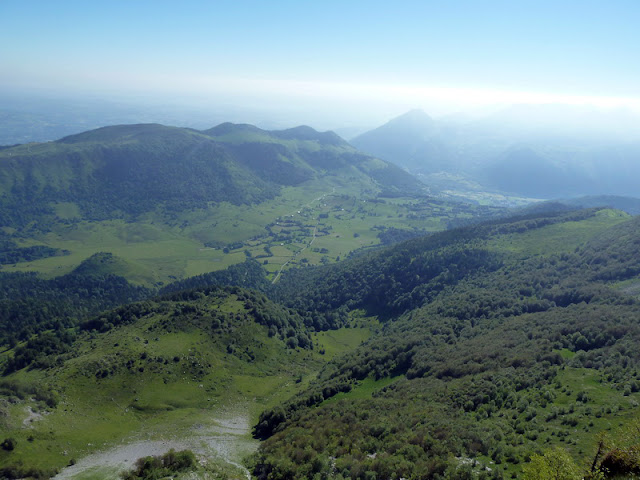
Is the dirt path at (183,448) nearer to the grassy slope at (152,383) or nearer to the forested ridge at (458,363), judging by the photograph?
the grassy slope at (152,383)

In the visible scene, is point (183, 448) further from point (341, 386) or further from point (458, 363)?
point (458, 363)

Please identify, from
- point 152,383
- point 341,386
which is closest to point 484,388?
point 341,386

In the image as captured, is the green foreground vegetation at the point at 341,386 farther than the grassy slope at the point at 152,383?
No

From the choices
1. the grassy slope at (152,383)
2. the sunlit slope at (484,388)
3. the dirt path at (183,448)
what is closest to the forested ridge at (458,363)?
the sunlit slope at (484,388)

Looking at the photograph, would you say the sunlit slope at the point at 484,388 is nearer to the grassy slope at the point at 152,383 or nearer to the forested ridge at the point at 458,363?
the forested ridge at the point at 458,363

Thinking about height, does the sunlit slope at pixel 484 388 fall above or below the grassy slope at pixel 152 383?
above

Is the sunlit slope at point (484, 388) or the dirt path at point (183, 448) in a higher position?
the sunlit slope at point (484, 388)

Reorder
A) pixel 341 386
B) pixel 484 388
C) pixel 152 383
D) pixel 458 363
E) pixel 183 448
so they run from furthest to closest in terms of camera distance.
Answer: pixel 341 386, pixel 152 383, pixel 458 363, pixel 484 388, pixel 183 448

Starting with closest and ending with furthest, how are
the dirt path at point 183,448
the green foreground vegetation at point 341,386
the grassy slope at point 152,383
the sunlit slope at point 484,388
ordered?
the sunlit slope at point 484,388
the green foreground vegetation at point 341,386
the dirt path at point 183,448
the grassy slope at point 152,383

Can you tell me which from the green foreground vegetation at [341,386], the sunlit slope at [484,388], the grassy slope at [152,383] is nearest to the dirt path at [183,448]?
the green foreground vegetation at [341,386]

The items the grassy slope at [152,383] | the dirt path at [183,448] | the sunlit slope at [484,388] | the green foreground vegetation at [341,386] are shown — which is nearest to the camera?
the sunlit slope at [484,388]
